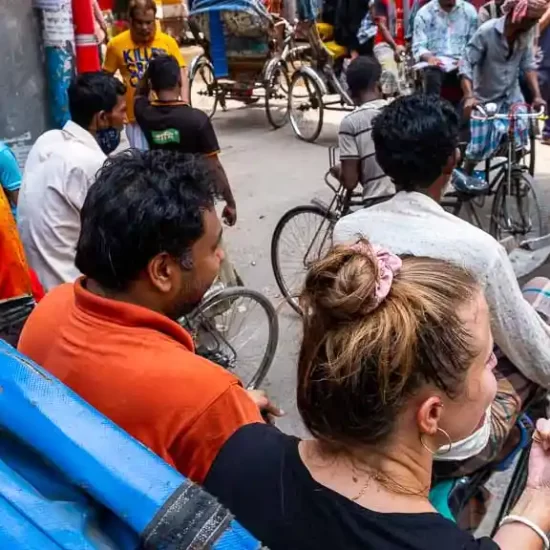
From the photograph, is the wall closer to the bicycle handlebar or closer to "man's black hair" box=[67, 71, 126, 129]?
"man's black hair" box=[67, 71, 126, 129]

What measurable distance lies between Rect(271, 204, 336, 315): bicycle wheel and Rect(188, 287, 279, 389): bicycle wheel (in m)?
0.68

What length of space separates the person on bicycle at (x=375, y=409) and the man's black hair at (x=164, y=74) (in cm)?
301

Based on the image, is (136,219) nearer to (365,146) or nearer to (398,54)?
(365,146)

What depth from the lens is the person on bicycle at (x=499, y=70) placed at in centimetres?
538

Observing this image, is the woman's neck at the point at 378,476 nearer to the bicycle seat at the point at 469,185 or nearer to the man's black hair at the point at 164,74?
the man's black hair at the point at 164,74

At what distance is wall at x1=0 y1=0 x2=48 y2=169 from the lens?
3.92 m

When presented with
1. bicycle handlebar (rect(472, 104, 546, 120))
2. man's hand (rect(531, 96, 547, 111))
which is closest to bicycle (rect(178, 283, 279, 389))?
bicycle handlebar (rect(472, 104, 546, 120))

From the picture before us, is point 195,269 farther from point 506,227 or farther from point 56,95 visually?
point 506,227

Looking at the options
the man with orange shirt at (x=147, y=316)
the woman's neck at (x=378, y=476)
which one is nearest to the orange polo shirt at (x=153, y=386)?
the man with orange shirt at (x=147, y=316)

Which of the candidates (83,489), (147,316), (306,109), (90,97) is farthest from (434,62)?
(83,489)

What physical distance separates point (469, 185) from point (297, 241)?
3.61 feet

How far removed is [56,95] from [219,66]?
206 inches

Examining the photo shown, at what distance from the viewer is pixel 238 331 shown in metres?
4.15

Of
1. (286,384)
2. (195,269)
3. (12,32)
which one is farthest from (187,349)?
(12,32)
